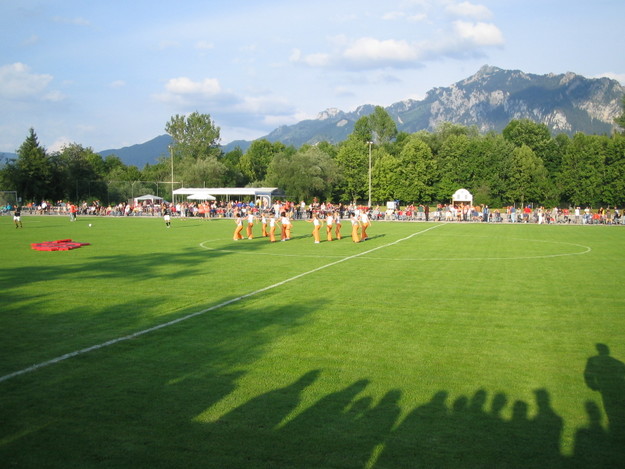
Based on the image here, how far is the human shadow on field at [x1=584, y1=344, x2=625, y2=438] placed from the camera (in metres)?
4.90

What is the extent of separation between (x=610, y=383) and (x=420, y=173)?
2906 inches

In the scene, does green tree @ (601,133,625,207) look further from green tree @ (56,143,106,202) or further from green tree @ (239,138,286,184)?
green tree @ (56,143,106,202)

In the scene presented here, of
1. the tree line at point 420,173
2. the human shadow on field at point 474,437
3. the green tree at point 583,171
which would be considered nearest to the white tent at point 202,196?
the tree line at point 420,173

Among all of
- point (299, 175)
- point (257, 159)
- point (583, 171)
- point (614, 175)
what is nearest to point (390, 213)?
point (299, 175)

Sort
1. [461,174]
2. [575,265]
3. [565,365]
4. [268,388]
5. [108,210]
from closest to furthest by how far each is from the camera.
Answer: [268,388]
[565,365]
[575,265]
[108,210]
[461,174]

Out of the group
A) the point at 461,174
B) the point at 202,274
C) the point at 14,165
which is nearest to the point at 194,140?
the point at 14,165

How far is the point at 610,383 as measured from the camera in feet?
19.6

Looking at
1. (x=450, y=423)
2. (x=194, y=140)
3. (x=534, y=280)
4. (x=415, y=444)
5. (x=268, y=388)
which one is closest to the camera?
(x=415, y=444)

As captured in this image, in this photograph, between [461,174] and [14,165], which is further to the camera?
[461,174]

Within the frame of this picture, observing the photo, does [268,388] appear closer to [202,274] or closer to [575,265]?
[202,274]

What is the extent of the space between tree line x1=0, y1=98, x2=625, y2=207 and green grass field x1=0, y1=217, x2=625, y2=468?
53841 millimetres

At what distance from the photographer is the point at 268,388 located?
5.69m

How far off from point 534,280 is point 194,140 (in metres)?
98.8

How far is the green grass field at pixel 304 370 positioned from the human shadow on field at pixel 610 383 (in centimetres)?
7
